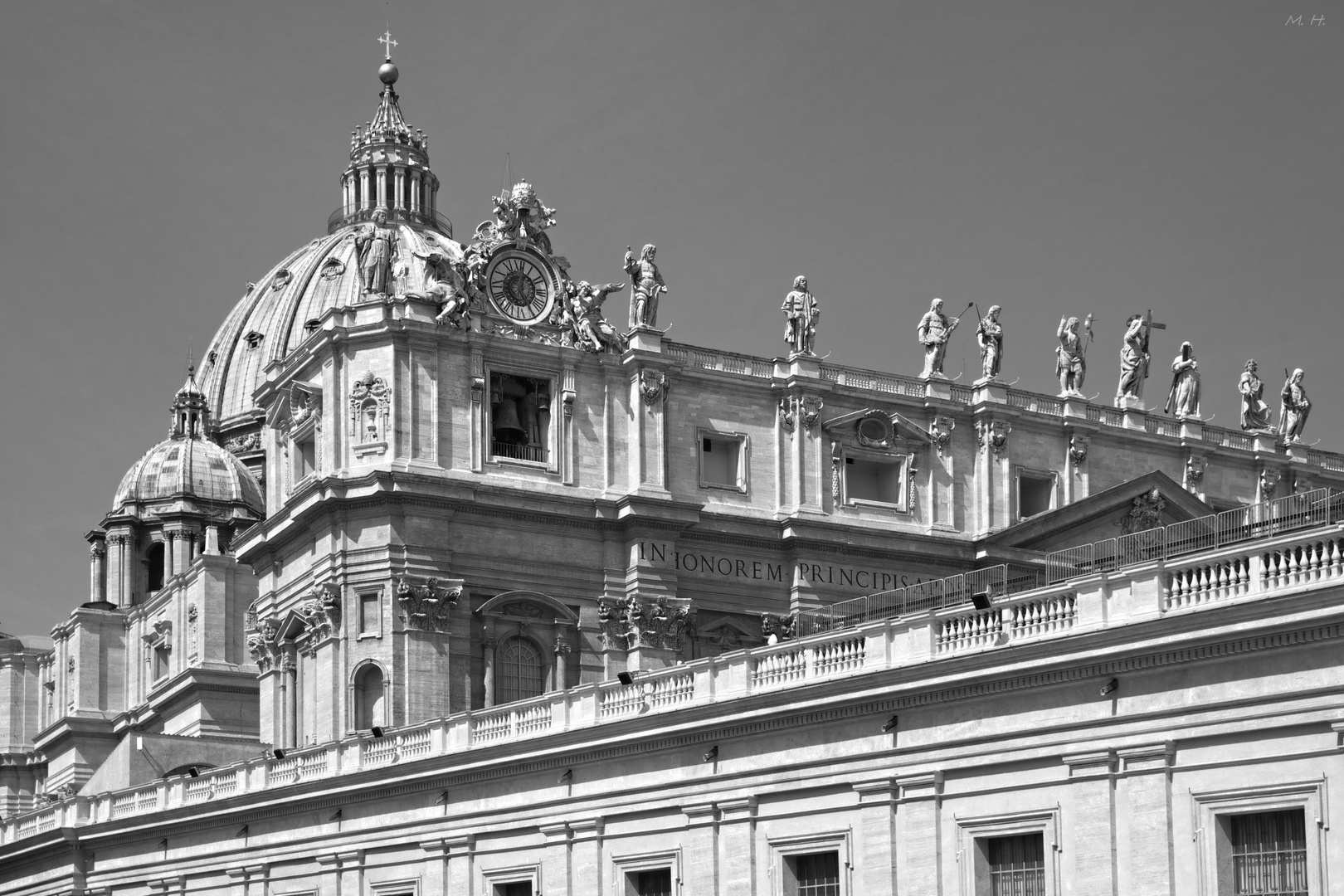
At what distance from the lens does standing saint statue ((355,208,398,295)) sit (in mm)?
74188

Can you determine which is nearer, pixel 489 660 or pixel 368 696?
pixel 368 696

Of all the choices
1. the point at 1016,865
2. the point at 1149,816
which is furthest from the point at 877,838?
the point at 1149,816

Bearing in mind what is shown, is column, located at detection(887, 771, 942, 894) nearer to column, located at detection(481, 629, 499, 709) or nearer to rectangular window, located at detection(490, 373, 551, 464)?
column, located at detection(481, 629, 499, 709)

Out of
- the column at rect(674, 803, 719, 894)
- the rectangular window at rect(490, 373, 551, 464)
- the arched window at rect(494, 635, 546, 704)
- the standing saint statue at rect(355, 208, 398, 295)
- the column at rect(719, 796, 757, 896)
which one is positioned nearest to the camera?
the column at rect(719, 796, 757, 896)

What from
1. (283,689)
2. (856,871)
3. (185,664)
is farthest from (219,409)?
(856,871)

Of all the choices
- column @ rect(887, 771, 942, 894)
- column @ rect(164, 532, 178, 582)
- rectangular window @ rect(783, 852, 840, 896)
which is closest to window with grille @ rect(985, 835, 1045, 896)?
column @ rect(887, 771, 942, 894)

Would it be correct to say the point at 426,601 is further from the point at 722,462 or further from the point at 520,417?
the point at 722,462

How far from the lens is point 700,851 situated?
149ft

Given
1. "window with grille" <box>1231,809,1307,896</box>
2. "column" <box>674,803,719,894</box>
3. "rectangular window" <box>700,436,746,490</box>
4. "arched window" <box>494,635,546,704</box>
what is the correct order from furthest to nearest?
1. "rectangular window" <box>700,436,746,490</box>
2. "arched window" <box>494,635,546,704</box>
3. "column" <box>674,803,719,894</box>
4. "window with grille" <box>1231,809,1307,896</box>

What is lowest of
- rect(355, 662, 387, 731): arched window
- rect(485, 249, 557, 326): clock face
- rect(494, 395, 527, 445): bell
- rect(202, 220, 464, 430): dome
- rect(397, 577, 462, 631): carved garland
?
rect(355, 662, 387, 731): arched window

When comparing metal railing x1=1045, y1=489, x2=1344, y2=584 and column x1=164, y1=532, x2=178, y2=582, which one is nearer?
metal railing x1=1045, y1=489, x2=1344, y2=584

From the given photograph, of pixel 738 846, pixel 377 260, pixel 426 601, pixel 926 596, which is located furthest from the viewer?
pixel 377 260

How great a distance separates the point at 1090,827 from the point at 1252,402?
2096 inches

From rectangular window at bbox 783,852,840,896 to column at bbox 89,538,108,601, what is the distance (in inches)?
3726
